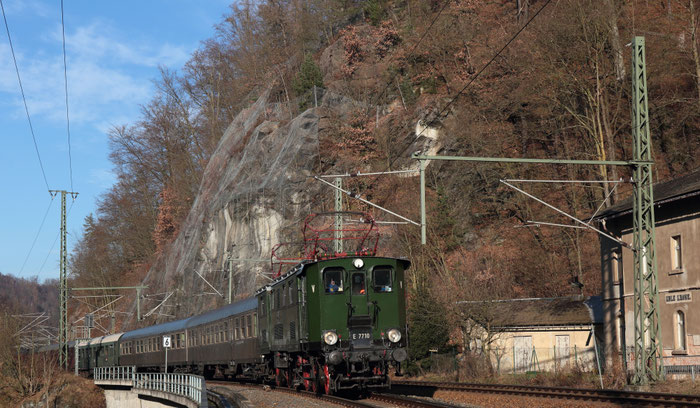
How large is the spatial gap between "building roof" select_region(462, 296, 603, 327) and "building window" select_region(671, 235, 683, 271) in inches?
240

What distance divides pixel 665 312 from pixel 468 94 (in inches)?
1115

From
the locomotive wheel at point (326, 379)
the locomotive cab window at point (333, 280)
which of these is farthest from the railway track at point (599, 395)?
the locomotive cab window at point (333, 280)

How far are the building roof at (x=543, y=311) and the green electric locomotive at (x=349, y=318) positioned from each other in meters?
15.2

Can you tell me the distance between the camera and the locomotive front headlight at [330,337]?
19062mm

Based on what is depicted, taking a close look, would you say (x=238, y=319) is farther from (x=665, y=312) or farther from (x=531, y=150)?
(x=531, y=150)

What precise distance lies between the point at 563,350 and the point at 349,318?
17970 mm

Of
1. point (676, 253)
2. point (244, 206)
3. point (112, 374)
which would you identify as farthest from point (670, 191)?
point (244, 206)

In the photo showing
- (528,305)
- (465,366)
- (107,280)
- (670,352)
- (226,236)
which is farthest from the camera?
(107,280)

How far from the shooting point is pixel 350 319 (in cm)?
1955

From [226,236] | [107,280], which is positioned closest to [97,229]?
[107,280]

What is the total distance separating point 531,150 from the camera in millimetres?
50438

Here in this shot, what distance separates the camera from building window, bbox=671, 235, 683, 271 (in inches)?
1075

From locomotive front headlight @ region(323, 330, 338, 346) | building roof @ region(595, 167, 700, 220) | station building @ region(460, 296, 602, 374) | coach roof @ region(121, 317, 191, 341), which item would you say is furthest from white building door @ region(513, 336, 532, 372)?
locomotive front headlight @ region(323, 330, 338, 346)

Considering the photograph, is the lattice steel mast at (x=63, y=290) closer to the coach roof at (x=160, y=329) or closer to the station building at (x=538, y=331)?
the coach roof at (x=160, y=329)
